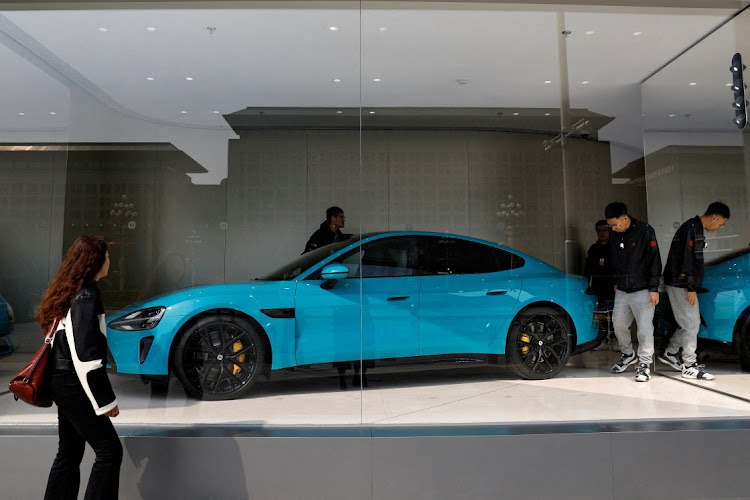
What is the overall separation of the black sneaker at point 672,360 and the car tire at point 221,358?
2965 mm

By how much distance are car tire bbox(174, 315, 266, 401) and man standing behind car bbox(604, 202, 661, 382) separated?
2.62 m

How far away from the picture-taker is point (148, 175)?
11.5 ft

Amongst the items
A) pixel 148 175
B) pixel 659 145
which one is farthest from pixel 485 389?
pixel 148 175

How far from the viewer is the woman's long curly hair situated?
2.37 meters

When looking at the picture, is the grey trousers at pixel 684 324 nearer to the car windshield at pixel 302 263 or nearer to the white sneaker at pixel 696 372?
the white sneaker at pixel 696 372

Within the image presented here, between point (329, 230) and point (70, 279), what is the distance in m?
1.59

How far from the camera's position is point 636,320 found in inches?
149

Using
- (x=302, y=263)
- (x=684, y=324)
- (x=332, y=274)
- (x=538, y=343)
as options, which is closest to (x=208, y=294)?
(x=302, y=263)

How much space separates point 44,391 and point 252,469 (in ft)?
3.92

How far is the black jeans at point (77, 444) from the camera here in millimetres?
2305

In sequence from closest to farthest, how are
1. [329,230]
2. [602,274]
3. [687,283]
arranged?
1. [329,230]
2. [602,274]
3. [687,283]

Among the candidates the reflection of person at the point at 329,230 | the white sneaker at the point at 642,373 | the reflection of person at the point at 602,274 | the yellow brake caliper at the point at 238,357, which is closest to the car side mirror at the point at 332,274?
the reflection of person at the point at 329,230

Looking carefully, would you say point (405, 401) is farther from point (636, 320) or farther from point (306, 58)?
point (306, 58)

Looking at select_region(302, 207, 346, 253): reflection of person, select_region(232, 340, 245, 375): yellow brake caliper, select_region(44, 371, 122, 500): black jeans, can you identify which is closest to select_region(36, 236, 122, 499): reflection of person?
select_region(44, 371, 122, 500): black jeans
